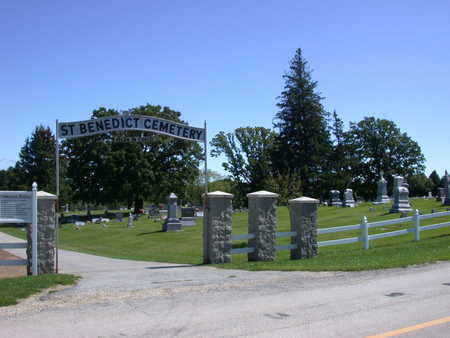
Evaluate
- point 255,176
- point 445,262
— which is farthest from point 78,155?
point 445,262

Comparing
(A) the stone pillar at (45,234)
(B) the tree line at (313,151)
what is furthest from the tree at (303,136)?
(A) the stone pillar at (45,234)

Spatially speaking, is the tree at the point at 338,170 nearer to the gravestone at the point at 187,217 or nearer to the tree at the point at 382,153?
the tree at the point at 382,153

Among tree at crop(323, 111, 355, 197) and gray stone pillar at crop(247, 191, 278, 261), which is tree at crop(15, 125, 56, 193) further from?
gray stone pillar at crop(247, 191, 278, 261)

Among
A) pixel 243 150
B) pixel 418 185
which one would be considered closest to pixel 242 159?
pixel 243 150

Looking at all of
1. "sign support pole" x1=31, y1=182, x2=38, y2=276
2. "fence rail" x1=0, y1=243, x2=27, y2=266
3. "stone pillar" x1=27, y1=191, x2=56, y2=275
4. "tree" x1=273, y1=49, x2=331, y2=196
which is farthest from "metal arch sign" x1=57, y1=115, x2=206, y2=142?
"tree" x1=273, y1=49, x2=331, y2=196

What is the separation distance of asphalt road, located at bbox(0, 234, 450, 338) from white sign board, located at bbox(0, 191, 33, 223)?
7.25 feet

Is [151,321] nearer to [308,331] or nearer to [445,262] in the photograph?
[308,331]

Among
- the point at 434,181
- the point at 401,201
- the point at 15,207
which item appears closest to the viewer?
the point at 15,207

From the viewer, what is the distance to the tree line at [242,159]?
2231 inches

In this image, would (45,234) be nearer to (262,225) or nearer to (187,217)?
(262,225)

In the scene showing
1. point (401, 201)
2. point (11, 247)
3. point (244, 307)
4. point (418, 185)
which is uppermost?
point (418, 185)

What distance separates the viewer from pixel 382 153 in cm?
8469

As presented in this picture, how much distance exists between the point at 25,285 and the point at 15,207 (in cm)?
260

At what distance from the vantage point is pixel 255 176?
72688 mm
